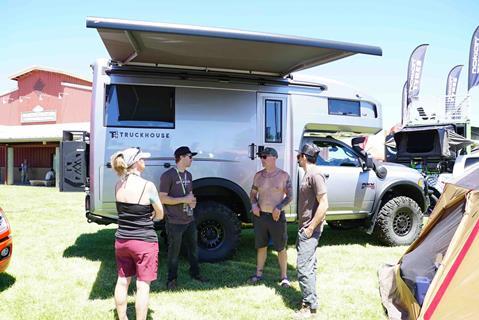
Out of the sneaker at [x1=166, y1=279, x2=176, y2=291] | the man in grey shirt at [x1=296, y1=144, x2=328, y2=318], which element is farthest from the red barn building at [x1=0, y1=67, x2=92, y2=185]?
the man in grey shirt at [x1=296, y1=144, x2=328, y2=318]

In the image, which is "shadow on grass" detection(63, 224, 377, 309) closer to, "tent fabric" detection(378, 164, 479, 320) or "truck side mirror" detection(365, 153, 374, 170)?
"tent fabric" detection(378, 164, 479, 320)

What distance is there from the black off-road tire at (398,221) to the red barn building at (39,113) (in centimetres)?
2174

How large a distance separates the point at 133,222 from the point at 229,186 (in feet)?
7.90

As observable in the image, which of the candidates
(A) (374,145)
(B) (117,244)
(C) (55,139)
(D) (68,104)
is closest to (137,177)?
(B) (117,244)

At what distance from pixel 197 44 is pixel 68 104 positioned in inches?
969

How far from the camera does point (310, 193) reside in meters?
4.46

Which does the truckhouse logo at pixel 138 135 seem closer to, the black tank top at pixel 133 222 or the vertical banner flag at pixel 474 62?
the black tank top at pixel 133 222

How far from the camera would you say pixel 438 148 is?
11.8 m

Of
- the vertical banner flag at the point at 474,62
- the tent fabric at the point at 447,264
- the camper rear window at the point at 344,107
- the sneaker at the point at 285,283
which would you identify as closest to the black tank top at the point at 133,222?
the sneaker at the point at 285,283

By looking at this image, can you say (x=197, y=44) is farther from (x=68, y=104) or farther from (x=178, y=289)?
(x=68, y=104)

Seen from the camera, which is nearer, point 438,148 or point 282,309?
point 282,309

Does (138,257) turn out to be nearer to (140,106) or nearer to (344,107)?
(140,106)

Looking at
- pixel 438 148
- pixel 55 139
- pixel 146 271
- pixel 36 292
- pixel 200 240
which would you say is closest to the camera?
pixel 146 271

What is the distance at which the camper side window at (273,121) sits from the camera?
6.38m
